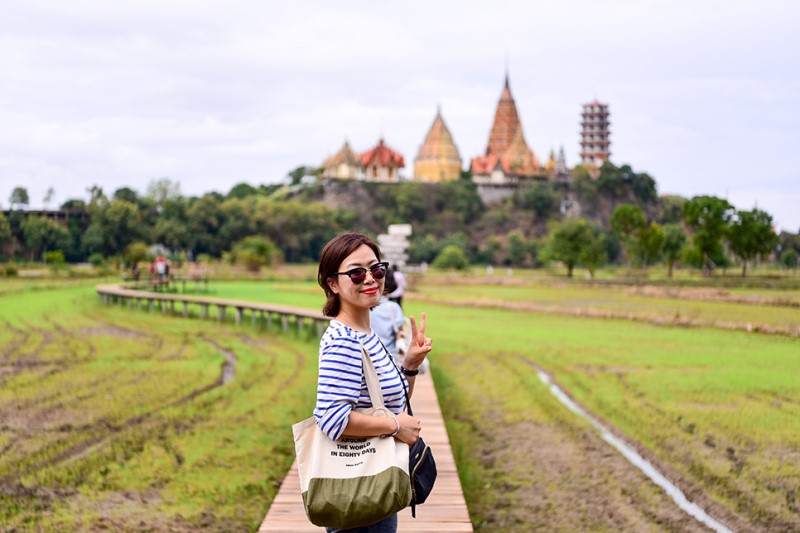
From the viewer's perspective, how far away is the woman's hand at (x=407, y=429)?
2850 millimetres

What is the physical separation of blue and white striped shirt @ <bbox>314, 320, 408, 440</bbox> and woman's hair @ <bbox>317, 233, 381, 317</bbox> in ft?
0.49

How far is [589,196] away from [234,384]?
72717mm

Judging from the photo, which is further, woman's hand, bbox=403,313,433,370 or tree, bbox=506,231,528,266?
tree, bbox=506,231,528,266

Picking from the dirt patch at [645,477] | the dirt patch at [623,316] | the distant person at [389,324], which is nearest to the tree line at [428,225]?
the dirt patch at [623,316]

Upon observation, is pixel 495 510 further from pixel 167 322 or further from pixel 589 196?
pixel 589 196

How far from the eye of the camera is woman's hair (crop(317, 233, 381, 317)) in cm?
296

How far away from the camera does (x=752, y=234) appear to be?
27.8 metres

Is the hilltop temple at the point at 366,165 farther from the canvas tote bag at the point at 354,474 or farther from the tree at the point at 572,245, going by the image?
the canvas tote bag at the point at 354,474

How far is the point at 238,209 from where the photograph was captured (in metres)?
58.6

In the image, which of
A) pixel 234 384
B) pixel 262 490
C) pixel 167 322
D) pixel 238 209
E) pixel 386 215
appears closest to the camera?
pixel 262 490

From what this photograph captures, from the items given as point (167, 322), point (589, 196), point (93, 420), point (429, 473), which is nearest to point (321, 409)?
point (429, 473)

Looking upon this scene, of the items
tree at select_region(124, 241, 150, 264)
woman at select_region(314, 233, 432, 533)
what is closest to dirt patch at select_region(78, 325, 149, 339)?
woman at select_region(314, 233, 432, 533)

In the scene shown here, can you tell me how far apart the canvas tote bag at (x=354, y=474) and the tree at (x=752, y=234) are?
26.4 meters

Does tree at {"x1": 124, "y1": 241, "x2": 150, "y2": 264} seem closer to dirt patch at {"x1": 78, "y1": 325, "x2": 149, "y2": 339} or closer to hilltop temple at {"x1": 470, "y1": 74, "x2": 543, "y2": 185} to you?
dirt patch at {"x1": 78, "y1": 325, "x2": 149, "y2": 339}
